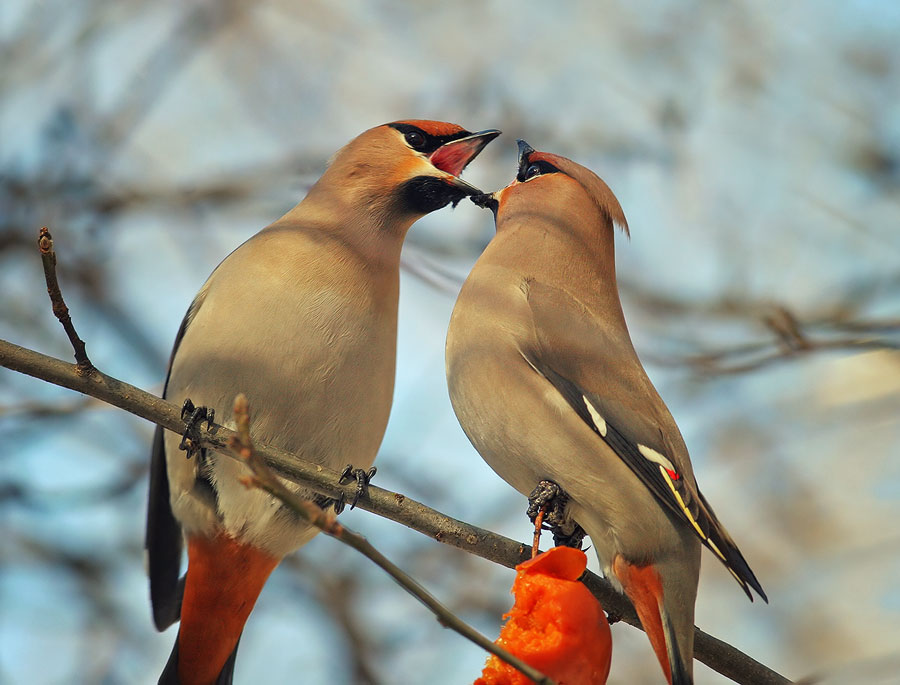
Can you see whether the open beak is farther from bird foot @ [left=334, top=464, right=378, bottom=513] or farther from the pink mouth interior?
bird foot @ [left=334, top=464, right=378, bottom=513]

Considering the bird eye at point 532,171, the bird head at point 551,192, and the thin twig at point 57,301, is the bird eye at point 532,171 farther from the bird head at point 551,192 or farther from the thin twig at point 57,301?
the thin twig at point 57,301

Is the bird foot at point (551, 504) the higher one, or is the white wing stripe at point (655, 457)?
the white wing stripe at point (655, 457)

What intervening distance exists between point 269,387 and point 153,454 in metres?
0.70

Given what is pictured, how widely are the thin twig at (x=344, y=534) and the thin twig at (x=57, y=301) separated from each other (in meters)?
0.65

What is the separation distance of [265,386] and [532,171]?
51.6 inches

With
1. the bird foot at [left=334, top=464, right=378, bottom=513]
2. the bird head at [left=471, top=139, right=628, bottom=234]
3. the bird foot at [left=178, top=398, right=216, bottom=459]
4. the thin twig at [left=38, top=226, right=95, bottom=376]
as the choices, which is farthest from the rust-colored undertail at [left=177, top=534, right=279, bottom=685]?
the bird head at [left=471, top=139, right=628, bottom=234]

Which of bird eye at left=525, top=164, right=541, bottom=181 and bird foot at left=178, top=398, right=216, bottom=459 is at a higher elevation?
bird eye at left=525, top=164, right=541, bottom=181

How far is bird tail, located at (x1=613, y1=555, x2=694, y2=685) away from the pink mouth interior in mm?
1598

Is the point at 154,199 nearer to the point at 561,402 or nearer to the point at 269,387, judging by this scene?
the point at 269,387

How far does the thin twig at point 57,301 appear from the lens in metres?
2.22

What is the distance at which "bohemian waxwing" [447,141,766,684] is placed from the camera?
274 cm

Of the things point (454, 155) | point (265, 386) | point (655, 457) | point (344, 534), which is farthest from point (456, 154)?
point (344, 534)

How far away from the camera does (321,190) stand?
148 inches

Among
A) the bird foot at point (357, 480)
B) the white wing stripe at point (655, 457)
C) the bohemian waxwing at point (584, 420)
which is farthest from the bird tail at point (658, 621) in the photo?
the bird foot at point (357, 480)
